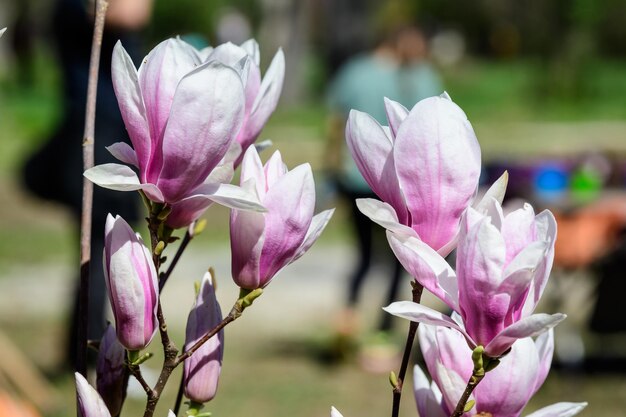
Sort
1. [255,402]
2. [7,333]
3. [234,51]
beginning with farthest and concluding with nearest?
[7,333]
[255,402]
[234,51]

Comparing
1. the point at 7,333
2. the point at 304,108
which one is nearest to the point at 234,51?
the point at 7,333

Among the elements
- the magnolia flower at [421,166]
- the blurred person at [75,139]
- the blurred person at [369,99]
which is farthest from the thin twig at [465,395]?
the blurred person at [369,99]

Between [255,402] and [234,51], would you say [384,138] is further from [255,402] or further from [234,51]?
[255,402]

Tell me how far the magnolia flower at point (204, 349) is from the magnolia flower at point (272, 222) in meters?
0.05

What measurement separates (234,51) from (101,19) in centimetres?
11

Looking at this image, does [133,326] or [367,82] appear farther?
[367,82]

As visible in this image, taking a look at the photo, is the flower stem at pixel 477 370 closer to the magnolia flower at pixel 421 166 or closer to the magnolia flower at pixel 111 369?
the magnolia flower at pixel 421 166

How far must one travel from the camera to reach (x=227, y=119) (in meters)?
0.72

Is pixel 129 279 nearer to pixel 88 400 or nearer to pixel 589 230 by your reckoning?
pixel 88 400

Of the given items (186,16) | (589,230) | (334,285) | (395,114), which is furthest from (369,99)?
(186,16)

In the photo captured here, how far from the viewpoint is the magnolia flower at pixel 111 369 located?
0.82m

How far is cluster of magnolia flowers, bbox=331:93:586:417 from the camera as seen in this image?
2.32 feet

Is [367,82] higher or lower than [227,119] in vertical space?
lower

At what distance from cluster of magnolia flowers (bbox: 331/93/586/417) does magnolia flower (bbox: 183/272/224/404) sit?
5.1 inches
